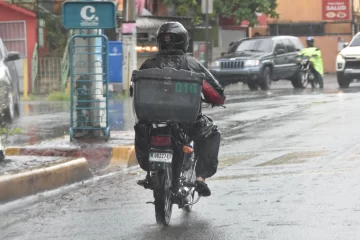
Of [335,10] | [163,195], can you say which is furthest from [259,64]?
[335,10]

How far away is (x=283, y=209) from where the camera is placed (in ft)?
24.0

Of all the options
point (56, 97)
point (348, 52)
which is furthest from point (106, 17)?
point (348, 52)

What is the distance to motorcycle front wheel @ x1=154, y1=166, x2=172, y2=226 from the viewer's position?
6812 mm

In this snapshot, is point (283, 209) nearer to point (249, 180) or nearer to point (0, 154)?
point (249, 180)

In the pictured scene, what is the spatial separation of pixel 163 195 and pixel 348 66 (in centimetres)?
2071

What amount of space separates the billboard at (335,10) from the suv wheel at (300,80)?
18444 mm

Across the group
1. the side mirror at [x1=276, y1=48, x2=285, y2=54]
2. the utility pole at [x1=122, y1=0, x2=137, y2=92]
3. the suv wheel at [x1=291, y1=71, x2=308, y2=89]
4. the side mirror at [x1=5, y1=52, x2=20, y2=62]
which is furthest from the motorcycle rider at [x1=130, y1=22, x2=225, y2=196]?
the suv wheel at [x1=291, y1=71, x2=308, y2=89]

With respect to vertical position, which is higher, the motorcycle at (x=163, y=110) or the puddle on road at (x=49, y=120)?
the motorcycle at (x=163, y=110)

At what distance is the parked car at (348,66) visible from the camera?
2653 cm

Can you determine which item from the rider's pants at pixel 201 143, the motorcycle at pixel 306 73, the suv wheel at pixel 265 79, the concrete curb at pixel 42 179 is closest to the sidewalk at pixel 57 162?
the concrete curb at pixel 42 179

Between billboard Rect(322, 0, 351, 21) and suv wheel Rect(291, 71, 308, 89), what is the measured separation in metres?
18.4

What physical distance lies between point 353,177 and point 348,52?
→ 1873 centimetres

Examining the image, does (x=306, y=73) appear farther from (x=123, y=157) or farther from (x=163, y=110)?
(x=163, y=110)

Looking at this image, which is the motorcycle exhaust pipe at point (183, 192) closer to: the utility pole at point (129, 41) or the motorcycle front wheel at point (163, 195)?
the motorcycle front wheel at point (163, 195)
